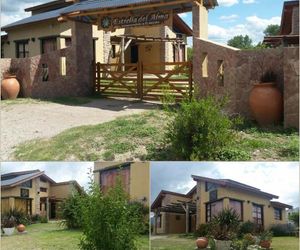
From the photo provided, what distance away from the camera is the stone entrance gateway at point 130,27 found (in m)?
9.95

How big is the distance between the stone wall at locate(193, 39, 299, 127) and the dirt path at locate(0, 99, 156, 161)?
1630 millimetres

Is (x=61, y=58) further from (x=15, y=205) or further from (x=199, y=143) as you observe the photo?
(x=199, y=143)

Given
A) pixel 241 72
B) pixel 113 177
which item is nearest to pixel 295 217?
pixel 113 177

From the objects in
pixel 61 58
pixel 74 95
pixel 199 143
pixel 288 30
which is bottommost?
pixel 199 143

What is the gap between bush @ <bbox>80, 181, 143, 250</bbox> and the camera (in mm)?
5688

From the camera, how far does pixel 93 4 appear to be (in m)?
12.1

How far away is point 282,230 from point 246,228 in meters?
0.46

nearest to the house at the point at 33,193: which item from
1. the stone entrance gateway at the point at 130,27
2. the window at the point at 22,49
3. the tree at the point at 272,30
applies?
the stone entrance gateway at the point at 130,27

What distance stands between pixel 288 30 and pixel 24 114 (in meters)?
8.33

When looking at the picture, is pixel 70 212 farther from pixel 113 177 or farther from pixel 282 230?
pixel 282 230

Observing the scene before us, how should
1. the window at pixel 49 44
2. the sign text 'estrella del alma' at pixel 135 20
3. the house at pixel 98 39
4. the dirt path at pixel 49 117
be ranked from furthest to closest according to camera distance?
the window at pixel 49 44
the house at pixel 98 39
the sign text 'estrella del alma' at pixel 135 20
the dirt path at pixel 49 117

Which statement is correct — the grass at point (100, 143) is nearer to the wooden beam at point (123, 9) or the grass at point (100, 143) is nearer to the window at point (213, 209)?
the window at point (213, 209)

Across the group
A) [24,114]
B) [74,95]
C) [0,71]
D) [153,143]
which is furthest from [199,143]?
[0,71]

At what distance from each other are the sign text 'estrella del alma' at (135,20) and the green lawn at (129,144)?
3597mm
